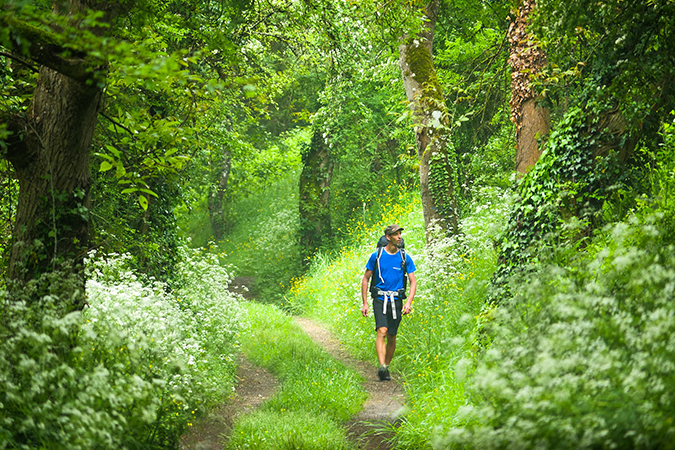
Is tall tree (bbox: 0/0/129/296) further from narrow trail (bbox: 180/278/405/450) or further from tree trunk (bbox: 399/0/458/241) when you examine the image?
tree trunk (bbox: 399/0/458/241)

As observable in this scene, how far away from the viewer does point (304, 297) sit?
14.3 m

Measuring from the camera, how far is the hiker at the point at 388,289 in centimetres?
721

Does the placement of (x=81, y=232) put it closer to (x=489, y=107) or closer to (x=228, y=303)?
(x=228, y=303)

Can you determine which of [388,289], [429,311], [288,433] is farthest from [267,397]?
[429,311]

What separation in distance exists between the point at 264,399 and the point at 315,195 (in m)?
11.4

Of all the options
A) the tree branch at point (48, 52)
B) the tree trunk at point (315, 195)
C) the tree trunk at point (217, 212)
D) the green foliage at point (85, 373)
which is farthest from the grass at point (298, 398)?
the tree trunk at point (217, 212)

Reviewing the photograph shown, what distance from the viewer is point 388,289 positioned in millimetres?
7324

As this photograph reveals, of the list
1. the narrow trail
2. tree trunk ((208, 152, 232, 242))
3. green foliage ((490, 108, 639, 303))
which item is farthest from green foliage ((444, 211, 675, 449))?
tree trunk ((208, 152, 232, 242))

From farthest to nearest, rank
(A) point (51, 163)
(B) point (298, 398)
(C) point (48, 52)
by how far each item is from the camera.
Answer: (B) point (298, 398) < (A) point (51, 163) < (C) point (48, 52)

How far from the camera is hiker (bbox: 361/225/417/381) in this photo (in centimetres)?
721

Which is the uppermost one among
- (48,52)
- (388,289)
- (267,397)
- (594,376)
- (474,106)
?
(474,106)

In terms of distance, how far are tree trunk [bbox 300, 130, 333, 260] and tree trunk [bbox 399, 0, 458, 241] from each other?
26.3 ft

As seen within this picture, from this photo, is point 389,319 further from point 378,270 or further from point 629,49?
point 629,49

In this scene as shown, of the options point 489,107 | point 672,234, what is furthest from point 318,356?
point 489,107
